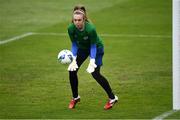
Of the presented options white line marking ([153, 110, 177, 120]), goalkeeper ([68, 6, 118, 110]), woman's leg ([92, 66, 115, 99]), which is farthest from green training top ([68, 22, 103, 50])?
white line marking ([153, 110, 177, 120])

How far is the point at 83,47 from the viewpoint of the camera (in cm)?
1680

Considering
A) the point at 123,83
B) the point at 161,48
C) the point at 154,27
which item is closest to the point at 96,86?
the point at 123,83

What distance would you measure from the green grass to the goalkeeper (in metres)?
0.43

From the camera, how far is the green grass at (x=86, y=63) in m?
16.9

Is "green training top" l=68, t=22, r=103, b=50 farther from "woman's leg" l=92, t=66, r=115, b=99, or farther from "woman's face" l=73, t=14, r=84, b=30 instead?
"woman's leg" l=92, t=66, r=115, b=99

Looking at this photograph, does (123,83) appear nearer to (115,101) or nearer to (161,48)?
(115,101)

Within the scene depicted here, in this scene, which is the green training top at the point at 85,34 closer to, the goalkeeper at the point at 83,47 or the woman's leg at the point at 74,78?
the goalkeeper at the point at 83,47

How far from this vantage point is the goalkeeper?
1623 centimetres

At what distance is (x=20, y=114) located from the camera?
1622cm

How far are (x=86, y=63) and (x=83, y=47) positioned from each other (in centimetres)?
642

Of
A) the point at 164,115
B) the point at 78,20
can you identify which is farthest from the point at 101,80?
the point at 164,115

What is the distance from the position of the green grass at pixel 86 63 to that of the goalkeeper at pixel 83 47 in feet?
1.42

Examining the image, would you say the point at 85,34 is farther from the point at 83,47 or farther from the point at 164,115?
the point at 164,115

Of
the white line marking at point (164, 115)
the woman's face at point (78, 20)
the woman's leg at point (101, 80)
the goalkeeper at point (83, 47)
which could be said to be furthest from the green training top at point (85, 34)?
the white line marking at point (164, 115)
